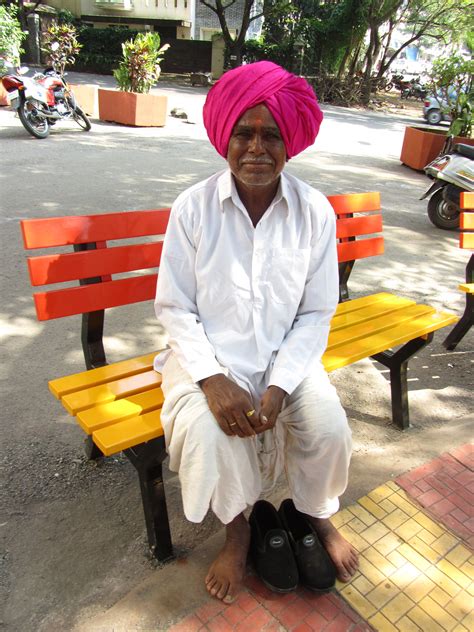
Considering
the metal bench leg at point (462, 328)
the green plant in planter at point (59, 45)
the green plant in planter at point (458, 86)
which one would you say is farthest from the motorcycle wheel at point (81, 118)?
the metal bench leg at point (462, 328)

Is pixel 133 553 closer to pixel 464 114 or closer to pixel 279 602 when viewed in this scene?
pixel 279 602

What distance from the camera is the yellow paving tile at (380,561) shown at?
1977mm

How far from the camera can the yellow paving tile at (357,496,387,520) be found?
87.8 inches

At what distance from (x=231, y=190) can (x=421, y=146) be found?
9050 mm

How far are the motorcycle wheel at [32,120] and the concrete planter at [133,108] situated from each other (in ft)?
8.07

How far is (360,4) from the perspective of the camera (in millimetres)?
23500

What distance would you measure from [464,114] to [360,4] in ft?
57.8

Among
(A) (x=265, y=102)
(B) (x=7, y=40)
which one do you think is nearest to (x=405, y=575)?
(A) (x=265, y=102)

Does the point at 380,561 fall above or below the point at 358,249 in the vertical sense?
below

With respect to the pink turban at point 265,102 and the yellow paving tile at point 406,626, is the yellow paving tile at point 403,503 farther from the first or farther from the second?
the pink turban at point 265,102

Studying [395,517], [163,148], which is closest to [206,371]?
[395,517]

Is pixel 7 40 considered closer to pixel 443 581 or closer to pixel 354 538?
pixel 354 538

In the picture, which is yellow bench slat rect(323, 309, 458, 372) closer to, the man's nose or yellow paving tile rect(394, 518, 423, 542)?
yellow paving tile rect(394, 518, 423, 542)

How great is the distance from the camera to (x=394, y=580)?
194cm
